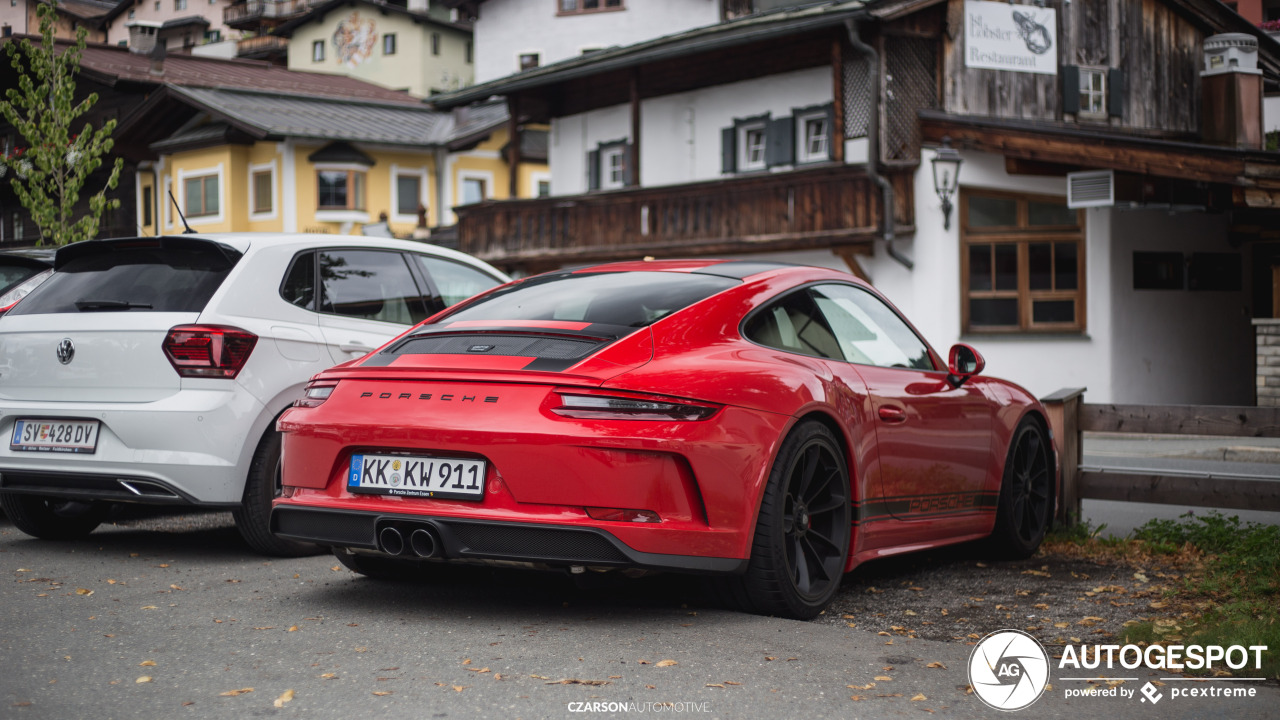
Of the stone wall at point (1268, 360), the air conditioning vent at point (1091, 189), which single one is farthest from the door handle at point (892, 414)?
the air conditioning vent at point (1091, 189)

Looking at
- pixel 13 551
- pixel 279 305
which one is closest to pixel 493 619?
pixel 279 305

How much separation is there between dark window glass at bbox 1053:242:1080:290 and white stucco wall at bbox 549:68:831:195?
15.3 ft

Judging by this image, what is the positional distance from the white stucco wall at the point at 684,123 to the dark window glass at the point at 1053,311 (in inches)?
195

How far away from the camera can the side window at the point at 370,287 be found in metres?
Answer: 7.11

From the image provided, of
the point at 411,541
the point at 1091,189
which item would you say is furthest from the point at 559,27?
the point at 411,541

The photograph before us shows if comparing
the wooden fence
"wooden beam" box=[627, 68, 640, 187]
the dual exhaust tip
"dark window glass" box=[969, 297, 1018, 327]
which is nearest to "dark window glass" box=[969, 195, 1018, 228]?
"dark window glass" box=[969, 297, 1018, 327]

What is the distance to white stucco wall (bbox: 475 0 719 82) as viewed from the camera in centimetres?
3588

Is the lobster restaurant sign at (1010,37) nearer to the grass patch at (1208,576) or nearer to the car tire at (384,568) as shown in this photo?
the grass patch at (1208,576)

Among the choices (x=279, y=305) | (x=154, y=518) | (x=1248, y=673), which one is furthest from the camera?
(x=154, y=518)

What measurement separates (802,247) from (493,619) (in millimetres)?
16960

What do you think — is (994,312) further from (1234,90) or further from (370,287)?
(370,287)

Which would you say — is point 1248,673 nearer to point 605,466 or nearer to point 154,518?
point 605,466

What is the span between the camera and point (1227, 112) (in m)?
23.1

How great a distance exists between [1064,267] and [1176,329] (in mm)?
2348
